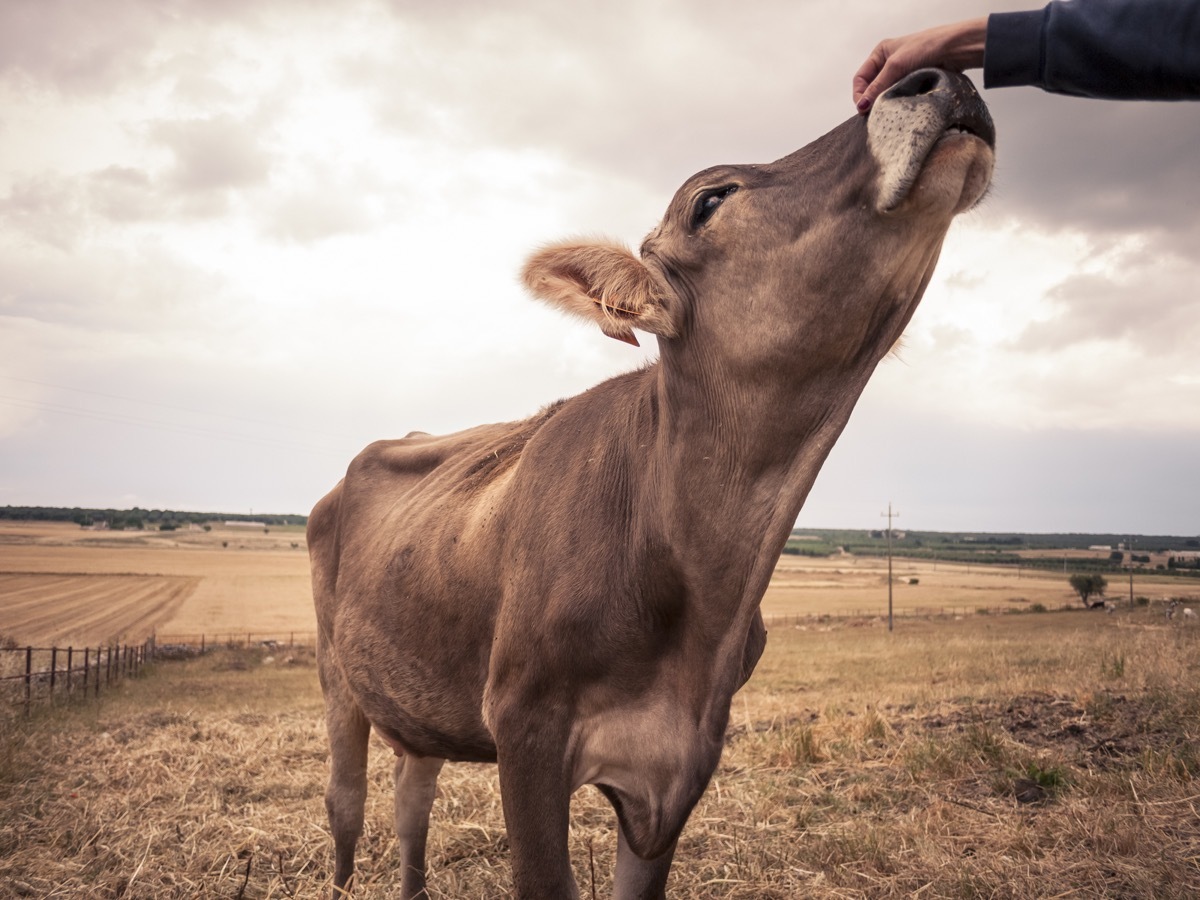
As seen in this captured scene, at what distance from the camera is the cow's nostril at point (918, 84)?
2014 millimetres

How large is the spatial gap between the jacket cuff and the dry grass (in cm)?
333

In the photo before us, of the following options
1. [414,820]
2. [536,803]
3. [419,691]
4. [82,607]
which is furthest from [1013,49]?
[82,607]

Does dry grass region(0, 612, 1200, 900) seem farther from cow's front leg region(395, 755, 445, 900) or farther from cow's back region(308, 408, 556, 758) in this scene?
cow's back region(308, 408, 556, 758)

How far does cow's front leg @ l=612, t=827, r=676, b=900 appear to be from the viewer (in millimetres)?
3021

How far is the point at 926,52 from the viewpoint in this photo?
205 centimetres

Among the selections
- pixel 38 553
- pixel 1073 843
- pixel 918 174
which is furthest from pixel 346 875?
pixel 38 553

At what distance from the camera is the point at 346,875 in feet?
15.4

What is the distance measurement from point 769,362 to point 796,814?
4157 millimetres

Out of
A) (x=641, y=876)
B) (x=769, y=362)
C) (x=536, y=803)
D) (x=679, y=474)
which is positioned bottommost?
(x=641, y=876)

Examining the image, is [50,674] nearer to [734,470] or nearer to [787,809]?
[787,809]

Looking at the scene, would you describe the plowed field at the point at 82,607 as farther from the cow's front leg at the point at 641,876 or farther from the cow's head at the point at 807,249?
the cow's head at the point at 807,249

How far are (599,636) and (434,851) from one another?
12.0 ft

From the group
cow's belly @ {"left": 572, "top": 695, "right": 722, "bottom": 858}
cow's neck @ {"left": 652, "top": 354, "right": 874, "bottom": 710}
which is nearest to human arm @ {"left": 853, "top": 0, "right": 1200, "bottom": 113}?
cow's neck @ {"left": 652, "top": 354, "right": 874, "bottom": 710}

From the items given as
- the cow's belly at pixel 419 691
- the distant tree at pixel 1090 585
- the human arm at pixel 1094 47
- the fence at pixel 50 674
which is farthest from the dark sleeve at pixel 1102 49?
the distant tree at pixel 1090 585
